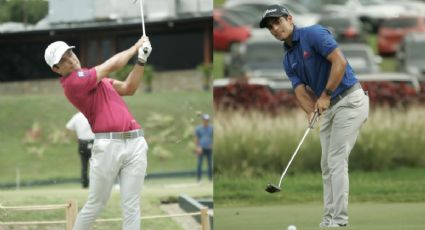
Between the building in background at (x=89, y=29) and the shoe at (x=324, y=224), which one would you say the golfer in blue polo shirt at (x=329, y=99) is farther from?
the building in background at (x=89, y=29)

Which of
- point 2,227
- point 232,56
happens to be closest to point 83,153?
point 2,227

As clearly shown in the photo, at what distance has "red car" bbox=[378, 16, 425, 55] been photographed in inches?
757

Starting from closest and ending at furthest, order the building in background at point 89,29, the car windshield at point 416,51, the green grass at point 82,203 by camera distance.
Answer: the green grass at point 82,203, the building in background at point 89,29, the car windshield at point 416,51

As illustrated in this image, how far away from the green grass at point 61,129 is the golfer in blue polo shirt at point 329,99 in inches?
154

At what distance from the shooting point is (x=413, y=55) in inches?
714

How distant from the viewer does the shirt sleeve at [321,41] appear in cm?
655

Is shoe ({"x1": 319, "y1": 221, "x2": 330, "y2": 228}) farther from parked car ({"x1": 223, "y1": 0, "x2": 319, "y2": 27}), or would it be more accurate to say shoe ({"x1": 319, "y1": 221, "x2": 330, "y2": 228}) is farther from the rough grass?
parked car ({"x1": 223, "y1": 0, "x2": 319, "y2": 27})

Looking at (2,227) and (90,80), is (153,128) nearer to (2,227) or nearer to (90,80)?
(2,227)

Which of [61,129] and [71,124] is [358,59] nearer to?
[61,129]

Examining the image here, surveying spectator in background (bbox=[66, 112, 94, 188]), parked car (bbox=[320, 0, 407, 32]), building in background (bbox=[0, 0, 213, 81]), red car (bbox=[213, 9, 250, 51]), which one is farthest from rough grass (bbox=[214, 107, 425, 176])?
parked car (bbox=[320, 0, 407, 32])

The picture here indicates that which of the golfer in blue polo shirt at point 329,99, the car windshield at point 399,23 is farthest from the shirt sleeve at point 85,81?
the car windshield at point 399,23

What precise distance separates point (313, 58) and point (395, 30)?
13.4m

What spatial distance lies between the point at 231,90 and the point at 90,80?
979cm

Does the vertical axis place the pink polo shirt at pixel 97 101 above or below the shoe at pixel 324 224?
above
